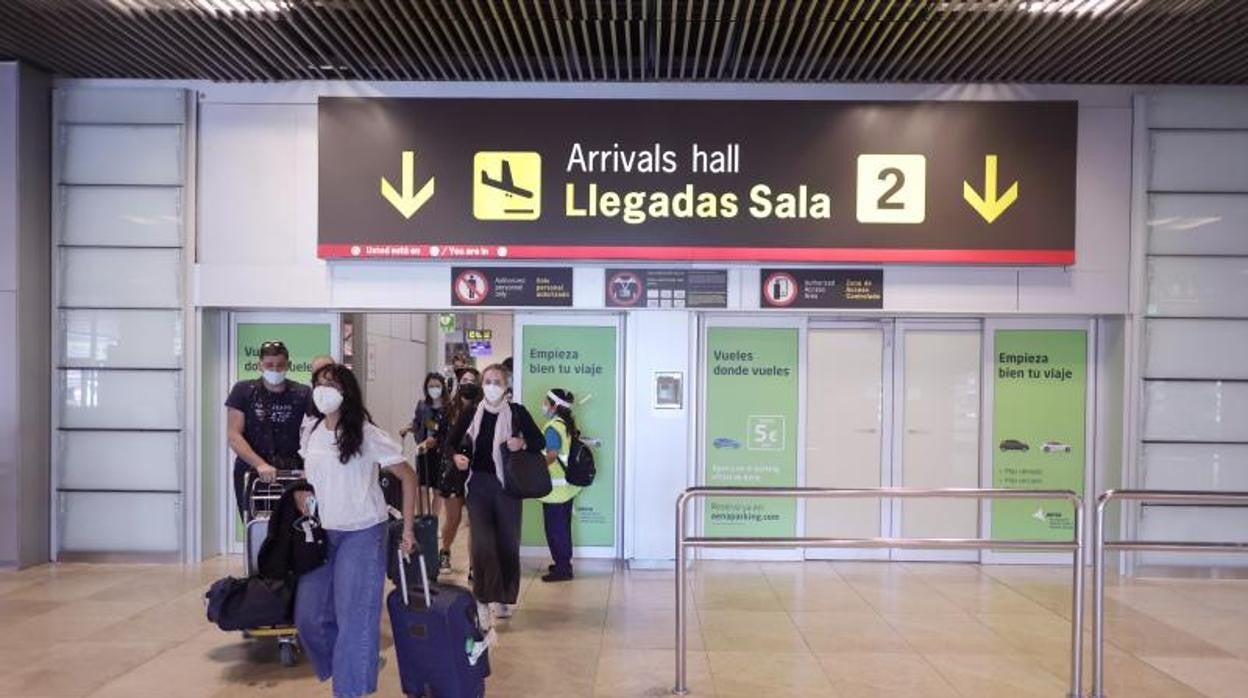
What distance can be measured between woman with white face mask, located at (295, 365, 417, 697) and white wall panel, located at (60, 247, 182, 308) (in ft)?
13.8

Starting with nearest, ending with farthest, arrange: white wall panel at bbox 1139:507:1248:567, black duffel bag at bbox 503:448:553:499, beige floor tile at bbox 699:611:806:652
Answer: beige floor tile at bbox 699:611:806:652 → black duffel bag at bbox 503:448:553:499 → white wall panel at bbox 1139:507:1248:567

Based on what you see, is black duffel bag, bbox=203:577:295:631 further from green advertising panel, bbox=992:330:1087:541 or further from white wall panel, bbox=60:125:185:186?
green advertising panel, bbox=992:330:1087:541

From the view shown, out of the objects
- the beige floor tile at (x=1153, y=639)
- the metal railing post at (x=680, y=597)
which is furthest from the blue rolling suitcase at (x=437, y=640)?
the beige floor tile at (x=1153, y=639)

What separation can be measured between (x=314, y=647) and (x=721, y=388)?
4484 millimetres

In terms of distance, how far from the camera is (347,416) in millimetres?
3926

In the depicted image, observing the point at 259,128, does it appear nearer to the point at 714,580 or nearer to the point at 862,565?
the point at 714,580

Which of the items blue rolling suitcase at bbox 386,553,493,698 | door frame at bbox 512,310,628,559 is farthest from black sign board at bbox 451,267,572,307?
blue rolling suitcase at bbox 386,553,493,698

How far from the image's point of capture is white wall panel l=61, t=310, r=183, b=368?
24.4 feet

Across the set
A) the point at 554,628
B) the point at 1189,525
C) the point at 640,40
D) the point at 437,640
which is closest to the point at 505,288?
the point at 640,40

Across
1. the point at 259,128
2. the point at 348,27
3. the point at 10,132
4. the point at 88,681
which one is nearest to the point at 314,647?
the point at 88,681

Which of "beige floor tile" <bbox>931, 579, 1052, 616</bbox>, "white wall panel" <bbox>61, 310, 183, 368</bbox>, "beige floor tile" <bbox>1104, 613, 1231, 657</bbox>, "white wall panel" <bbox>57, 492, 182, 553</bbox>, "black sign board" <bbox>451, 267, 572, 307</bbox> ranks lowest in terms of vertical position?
"beige floor tile" <bbox>931, 579, 1052, 616</bbox>

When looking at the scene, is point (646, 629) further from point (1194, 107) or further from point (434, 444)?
point (1194, 107)

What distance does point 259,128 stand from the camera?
24.4ft

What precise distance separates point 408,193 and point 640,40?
7.32 feet
